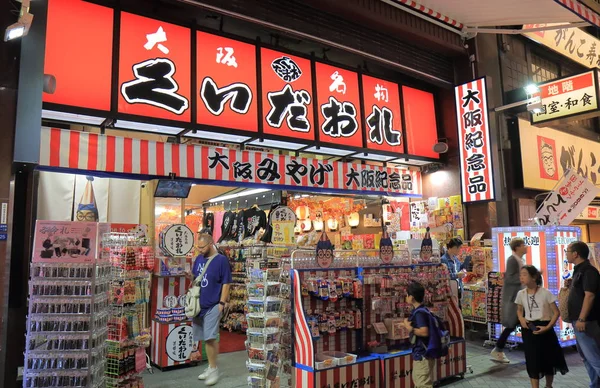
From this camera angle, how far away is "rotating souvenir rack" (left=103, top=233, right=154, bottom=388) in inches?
207

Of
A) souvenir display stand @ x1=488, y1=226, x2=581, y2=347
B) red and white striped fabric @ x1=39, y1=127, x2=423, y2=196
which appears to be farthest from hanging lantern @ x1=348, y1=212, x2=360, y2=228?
souvenir display stand @ x1=488, y1=226, x2=581, y2=347

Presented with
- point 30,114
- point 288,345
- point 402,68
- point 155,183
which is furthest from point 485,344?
point 30,114

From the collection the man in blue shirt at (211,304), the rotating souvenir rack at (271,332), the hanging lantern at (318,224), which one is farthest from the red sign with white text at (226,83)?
the hanging lantern at (318,224)

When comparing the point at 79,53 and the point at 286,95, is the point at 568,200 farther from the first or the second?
the point at 79,53

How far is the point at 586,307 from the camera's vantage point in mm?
5164

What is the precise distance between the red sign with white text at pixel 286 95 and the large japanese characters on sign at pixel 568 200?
5.35m

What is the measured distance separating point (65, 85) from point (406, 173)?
25.3 feet

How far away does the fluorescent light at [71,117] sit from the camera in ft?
21.5

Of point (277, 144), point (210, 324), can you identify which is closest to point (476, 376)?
point (210, 324)

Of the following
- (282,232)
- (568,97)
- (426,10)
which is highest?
(426,10)

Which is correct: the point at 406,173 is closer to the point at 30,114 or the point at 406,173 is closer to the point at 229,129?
the point at 229,129

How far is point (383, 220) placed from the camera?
37.5 ft

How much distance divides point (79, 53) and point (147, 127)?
1.52 metres

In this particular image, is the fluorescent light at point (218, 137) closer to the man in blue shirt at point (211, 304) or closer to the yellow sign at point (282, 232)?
the yellow sign at point (282, 232)
